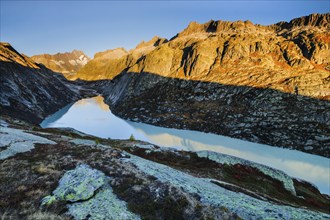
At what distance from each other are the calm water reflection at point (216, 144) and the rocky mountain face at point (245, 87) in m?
5.76

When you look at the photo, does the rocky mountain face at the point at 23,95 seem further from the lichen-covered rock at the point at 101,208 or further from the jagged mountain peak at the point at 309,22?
the jagged mountain peak at the point at 309,22

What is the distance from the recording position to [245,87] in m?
110

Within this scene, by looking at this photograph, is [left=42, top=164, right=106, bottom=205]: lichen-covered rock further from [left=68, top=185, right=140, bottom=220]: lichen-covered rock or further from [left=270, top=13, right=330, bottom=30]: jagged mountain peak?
[left=270, top=13, right=330, bottom=30]: jagged mountain peak

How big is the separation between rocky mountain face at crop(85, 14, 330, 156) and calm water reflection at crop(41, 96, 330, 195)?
18.9 feet

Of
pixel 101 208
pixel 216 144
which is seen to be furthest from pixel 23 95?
pixel 101 208

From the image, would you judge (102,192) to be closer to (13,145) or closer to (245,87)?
(13,145)

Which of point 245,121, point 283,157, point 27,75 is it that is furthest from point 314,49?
point 27,75

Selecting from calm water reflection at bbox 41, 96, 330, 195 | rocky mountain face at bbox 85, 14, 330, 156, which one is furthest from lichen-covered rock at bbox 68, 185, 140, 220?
rocky mountain face at bbox 85, 14, 330, 156

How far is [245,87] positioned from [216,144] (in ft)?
138

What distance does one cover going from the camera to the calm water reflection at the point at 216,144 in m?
58.1

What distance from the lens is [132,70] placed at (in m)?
164

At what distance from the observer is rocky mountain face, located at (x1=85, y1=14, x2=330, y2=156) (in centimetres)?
8606

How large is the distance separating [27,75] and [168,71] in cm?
7480

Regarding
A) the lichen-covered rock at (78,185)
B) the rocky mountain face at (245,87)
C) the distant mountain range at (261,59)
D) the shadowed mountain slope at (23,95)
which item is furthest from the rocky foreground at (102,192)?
the distant mountain range at (261,59)
